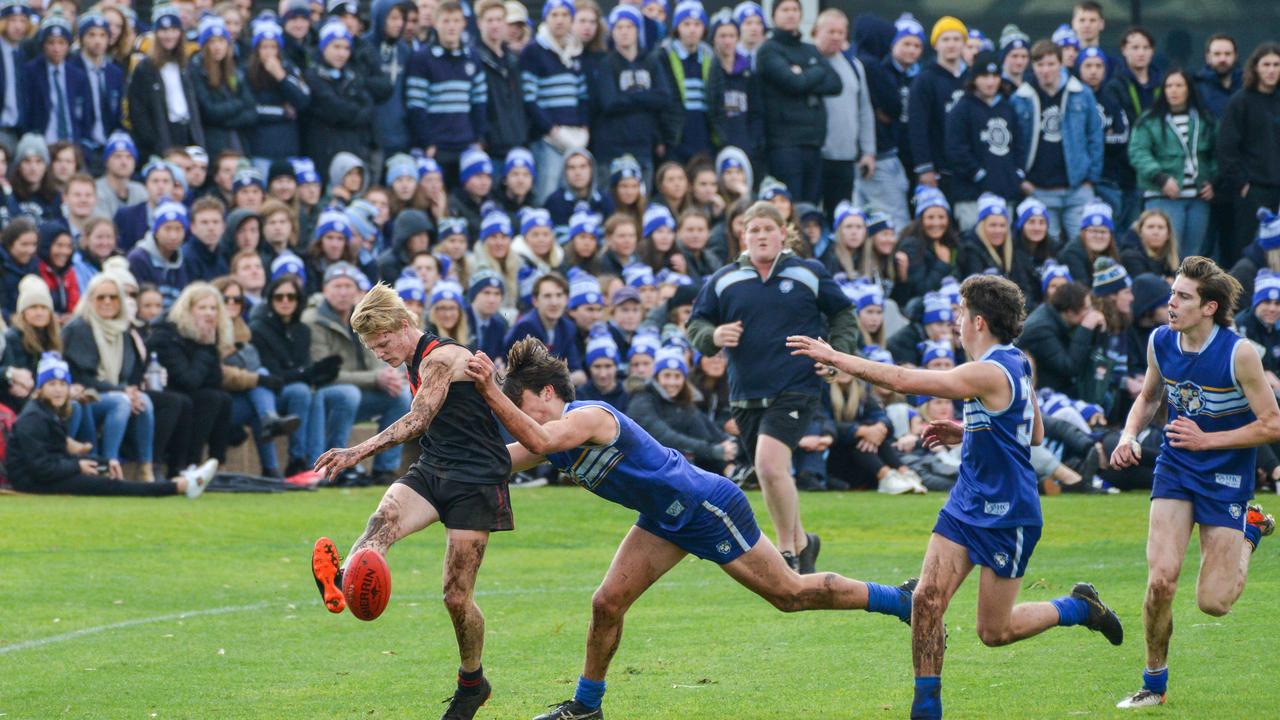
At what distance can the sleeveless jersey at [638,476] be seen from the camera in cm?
→ 802

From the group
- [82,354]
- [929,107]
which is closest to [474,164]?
[82,354]

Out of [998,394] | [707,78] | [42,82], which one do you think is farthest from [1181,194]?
[998,394]

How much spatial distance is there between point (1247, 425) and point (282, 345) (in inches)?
Answer: 418

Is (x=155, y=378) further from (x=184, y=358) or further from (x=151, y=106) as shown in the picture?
(x=151, y=106)

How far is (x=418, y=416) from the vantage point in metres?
8.11

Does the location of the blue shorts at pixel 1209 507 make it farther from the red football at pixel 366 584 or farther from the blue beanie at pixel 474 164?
the blue beanie at pixel 474 164

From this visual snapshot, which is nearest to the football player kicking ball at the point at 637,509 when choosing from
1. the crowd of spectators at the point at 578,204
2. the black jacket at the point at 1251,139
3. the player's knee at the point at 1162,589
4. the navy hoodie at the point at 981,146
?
the player's knee at the point at 1162,589

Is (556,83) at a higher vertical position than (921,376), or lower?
higher

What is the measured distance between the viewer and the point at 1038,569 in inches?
497

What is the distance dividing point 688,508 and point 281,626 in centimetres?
404

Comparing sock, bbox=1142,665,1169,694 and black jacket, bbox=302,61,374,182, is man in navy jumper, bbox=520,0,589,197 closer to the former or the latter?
black jacket, bbox=302,61,374,182

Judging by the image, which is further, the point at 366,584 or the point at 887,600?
the point at 887,600

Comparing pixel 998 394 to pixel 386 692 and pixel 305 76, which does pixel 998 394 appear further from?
pixel 305 76

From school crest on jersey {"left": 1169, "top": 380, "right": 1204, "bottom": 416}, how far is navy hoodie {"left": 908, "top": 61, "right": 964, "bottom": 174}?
39.3ft
